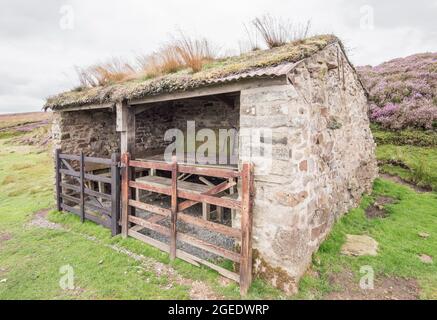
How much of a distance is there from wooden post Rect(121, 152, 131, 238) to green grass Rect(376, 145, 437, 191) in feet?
27.2

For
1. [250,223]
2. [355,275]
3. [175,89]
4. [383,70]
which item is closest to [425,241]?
[355,275]

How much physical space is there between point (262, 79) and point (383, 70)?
15602mm

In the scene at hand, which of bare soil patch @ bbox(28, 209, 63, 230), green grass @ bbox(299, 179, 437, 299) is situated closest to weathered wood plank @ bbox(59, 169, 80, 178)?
bare soil patch @ bbox(28, 209, 63, 230)

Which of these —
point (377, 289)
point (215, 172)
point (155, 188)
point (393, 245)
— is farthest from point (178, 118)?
point (377, 289)

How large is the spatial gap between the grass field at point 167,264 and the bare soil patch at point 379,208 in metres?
0.10

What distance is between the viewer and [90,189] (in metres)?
6.67

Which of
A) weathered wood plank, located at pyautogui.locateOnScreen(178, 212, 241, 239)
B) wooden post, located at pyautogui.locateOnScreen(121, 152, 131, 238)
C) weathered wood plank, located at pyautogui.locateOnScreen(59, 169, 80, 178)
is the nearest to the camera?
weathered wood plank, located at pyautogui.locateOnScreen(178, 212, 241, 239)

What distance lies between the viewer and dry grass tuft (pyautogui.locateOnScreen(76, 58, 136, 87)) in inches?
282

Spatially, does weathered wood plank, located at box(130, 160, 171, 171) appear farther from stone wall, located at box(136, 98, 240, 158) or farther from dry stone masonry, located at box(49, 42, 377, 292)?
stone wall, located at box(136, 98, 240, 158)

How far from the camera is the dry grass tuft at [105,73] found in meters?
7.16

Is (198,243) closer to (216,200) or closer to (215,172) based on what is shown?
(216,200)

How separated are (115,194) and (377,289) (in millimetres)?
4976
